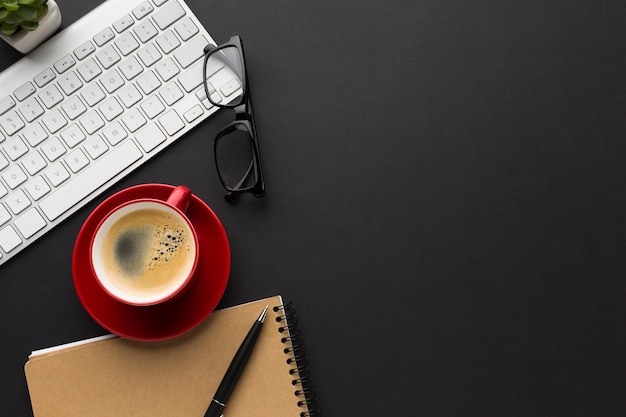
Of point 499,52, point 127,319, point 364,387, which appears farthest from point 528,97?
point 127,319

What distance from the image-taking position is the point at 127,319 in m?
0.99

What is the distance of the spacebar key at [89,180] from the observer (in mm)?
995

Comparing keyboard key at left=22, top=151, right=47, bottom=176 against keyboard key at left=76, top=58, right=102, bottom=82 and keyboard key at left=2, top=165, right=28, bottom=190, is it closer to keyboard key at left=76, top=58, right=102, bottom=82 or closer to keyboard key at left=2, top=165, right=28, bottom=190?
keyboard key at left=2, top=165, right=28, bottom=190

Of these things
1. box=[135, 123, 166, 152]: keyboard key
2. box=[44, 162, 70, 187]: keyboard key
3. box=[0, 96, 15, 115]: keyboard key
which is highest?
box=[0, 96, 15, 115]: keyboard key

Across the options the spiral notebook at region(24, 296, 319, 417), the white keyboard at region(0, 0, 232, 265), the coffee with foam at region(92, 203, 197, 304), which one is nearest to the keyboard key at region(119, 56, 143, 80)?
the white keyboard at region(0, 0, 232, 265)

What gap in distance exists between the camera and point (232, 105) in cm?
102

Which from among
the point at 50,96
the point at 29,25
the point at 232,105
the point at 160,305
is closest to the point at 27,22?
the point at 29,25

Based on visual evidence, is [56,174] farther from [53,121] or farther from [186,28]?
[186,28]

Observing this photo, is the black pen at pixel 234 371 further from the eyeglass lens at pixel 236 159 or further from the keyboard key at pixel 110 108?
the keyboard key at pixel 110 108

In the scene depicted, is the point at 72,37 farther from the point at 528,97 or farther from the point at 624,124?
the point at 624,124

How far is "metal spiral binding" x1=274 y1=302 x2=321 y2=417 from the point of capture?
1021 mm

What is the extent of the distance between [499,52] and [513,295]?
38 centimetres

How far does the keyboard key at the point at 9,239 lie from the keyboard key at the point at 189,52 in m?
0.35

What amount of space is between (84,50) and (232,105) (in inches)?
9.2
